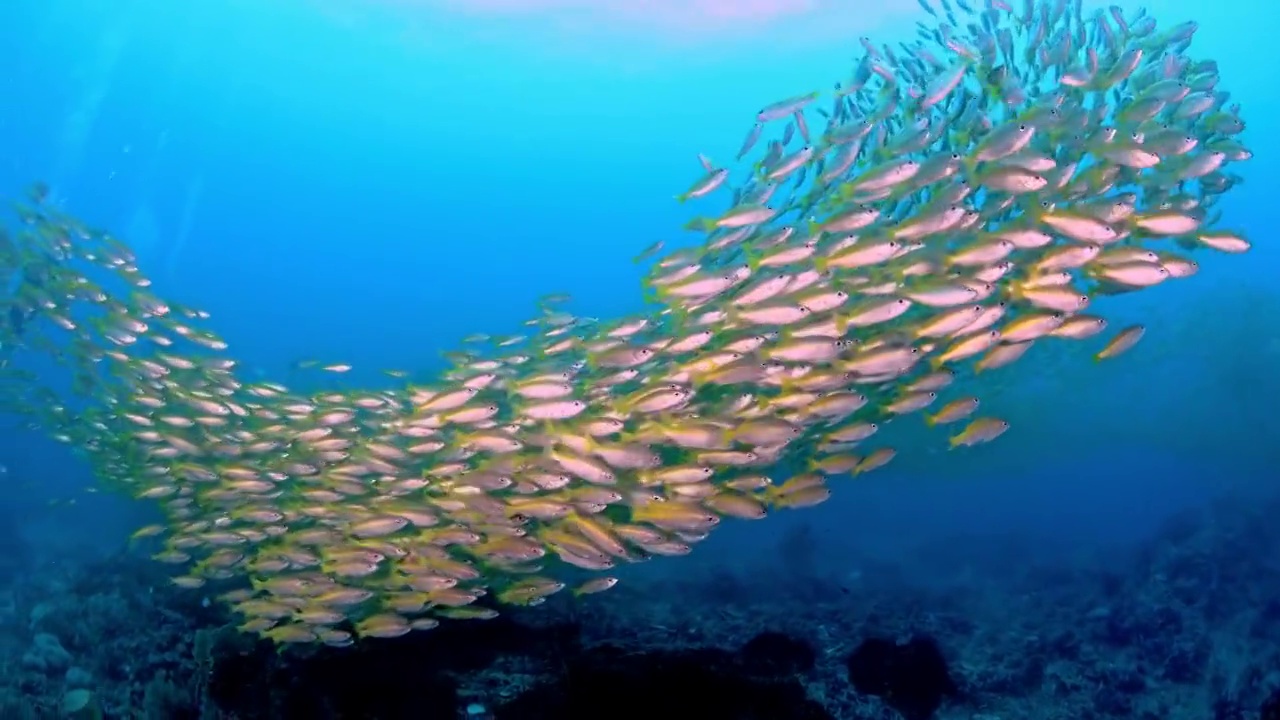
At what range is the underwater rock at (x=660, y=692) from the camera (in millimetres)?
7852

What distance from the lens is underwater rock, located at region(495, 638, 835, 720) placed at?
7852 mm

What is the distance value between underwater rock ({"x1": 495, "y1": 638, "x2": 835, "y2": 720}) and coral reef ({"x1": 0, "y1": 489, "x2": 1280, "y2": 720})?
2cm

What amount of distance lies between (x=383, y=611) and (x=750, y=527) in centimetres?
2135

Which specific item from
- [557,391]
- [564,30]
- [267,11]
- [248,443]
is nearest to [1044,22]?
[557,391]

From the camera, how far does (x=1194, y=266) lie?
5.04 meters

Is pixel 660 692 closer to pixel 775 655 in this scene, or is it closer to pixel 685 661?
pixel 685 661

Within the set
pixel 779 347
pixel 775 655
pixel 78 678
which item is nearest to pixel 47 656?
pixel 78 678

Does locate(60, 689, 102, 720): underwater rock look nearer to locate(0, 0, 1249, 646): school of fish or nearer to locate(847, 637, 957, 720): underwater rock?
locate(0, 0, 1249, 646): school of fish

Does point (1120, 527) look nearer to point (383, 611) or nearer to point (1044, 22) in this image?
point (1044, 22)

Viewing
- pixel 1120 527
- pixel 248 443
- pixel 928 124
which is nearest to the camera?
pixel 928 124

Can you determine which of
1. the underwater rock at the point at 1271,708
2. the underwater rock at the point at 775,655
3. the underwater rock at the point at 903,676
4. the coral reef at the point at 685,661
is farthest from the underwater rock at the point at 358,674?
the underwater rock at the point at 1271,708

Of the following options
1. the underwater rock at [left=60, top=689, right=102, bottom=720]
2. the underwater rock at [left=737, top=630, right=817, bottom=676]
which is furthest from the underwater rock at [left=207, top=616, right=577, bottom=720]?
the underwater rock at [left=737, top=630, right=817, bottom=676]

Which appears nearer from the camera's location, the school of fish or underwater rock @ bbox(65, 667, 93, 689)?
→ the school of fish

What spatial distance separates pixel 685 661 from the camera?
26.9 ft
